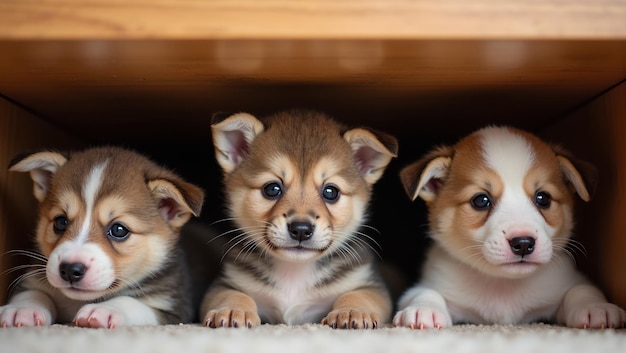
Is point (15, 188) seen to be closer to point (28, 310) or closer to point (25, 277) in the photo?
point (25, 277)

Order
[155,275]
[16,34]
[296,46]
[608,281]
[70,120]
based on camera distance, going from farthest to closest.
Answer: [70,120] < [155,275] < [608,281] < [296,46] < [16,34]

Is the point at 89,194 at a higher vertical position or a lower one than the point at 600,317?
higher

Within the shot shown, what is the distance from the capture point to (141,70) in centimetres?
175

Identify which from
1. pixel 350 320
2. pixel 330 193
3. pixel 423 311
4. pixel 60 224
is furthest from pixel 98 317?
pixel 423 311

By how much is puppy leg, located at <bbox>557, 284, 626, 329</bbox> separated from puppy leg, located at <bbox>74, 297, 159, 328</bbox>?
3.93 feet

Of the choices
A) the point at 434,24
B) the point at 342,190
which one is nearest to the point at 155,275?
the point at 342,190

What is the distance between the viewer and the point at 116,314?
1.77 meters

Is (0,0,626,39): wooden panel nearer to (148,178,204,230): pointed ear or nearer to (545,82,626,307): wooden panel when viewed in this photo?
(545,82,626,307): wooden panel

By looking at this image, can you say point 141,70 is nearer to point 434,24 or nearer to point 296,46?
point 296,46

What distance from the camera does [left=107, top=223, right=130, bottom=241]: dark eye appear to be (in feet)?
6.44

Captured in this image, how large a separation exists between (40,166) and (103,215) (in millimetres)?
286

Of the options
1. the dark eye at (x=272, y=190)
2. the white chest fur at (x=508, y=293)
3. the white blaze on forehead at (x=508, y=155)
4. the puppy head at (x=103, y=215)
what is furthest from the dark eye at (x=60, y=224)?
the white blaze on forehead at (x=508, y=155)

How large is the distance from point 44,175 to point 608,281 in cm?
177

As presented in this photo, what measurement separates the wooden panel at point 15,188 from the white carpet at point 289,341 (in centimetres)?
63
